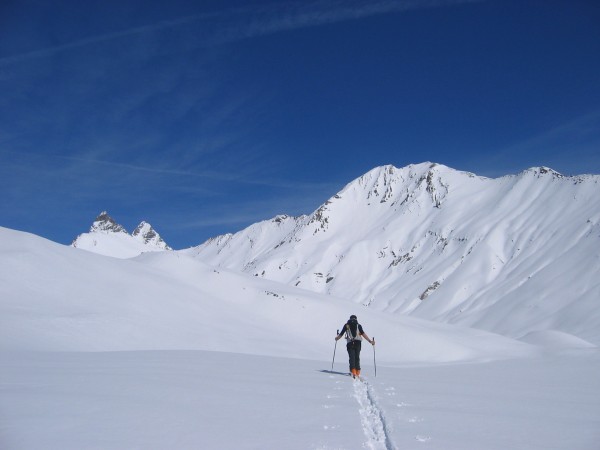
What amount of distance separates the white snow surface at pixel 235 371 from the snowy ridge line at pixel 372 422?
0.12 ft

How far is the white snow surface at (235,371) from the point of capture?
6.99m

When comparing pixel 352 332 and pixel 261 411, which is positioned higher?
pixel 352 332

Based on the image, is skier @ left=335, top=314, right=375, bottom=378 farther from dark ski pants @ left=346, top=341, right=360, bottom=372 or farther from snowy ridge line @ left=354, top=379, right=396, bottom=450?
snowy ridge line @ left=354, top=379, right=396, bottom=450

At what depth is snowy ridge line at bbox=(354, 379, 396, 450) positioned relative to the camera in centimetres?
681

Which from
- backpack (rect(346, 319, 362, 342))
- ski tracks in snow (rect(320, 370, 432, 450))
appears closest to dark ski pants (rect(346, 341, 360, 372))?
backpack (rect(346, 319, 362, 342))

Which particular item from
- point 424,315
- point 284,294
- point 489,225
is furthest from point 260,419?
point 489,225

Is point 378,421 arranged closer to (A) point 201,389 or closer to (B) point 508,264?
(A) point 201,389

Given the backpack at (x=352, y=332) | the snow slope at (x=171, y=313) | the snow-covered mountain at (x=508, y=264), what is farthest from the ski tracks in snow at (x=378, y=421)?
the snow-covered mountain at (x=508, y=264)

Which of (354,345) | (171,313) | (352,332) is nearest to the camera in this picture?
(354,345)

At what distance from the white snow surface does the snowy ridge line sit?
36mm

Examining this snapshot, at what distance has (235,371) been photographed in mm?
13500

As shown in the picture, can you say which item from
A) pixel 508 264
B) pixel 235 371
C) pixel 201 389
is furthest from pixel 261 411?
pixel 508 264

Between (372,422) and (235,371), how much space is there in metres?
6.22

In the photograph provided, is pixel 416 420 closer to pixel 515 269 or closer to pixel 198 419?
pixel 198 419
